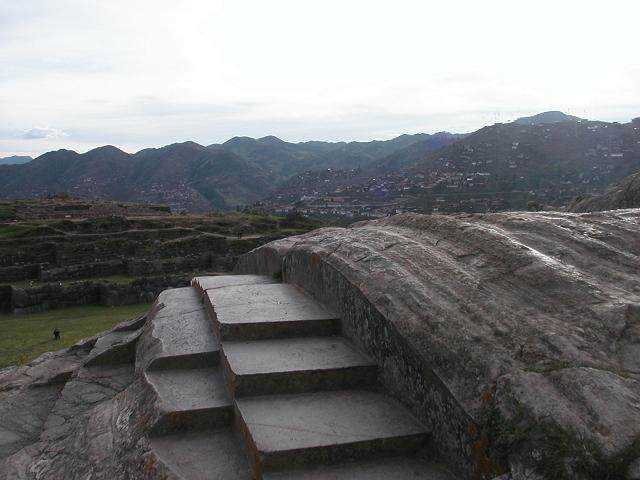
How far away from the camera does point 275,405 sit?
326cm

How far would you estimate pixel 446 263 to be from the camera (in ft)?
12.2

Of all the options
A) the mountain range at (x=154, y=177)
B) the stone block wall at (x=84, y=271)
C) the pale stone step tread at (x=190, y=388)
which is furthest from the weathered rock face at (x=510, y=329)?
the mountain range at (x=154, y=177)

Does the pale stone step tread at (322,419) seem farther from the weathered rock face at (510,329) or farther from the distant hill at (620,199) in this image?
the distant hill at (620,199)

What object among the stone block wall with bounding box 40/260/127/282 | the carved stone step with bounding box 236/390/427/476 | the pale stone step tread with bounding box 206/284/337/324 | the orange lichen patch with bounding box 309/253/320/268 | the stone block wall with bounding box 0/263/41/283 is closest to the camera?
the carved stone step with bounding box 236/390/427/476

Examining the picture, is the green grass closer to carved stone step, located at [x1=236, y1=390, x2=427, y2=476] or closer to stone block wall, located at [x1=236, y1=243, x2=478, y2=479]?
stone block wall, located at [x1=236, y1=243, x2=478, y2=479]

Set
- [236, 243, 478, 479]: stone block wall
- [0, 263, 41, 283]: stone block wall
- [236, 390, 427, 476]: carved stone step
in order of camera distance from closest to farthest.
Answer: [236, 243, 478, 479]: stone block wall, [236, 390, 427, 476]: carved stone step, [0, 263, 41, 283]: stone block wall

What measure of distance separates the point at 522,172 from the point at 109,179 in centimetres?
14691

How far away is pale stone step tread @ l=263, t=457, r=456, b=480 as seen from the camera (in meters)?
2.76

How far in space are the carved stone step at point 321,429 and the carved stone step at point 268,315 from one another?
82 cm

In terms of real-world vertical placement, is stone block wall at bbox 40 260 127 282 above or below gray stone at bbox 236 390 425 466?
below

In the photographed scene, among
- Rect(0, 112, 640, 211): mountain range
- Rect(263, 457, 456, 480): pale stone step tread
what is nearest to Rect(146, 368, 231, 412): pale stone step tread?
Rect(263, 457, 456, 480): pale stone step tread

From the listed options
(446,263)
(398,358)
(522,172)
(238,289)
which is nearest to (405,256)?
A: (446,263)

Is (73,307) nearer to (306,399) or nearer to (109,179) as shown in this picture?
(306,399)

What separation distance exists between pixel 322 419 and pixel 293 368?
18.9 inches
